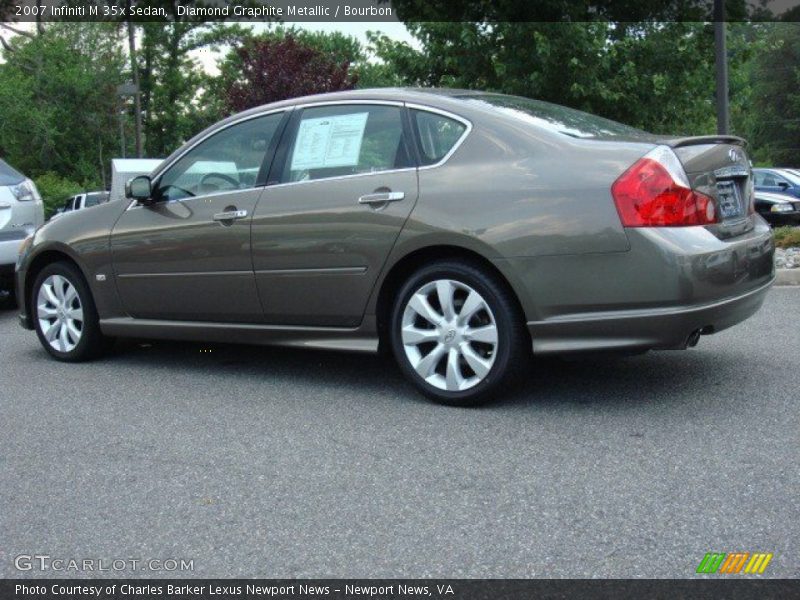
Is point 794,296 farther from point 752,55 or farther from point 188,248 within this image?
point 752,55

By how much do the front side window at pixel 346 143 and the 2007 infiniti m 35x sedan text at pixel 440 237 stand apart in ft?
0.04

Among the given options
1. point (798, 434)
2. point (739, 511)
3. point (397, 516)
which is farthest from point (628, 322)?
point (397, 516)

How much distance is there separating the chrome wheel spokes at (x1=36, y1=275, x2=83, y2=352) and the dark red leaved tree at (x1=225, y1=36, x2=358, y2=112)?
24832mm

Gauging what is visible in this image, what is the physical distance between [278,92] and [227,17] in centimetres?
1392

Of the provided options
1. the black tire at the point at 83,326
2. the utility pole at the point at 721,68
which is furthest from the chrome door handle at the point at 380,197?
the utility pole at the point at 721,68

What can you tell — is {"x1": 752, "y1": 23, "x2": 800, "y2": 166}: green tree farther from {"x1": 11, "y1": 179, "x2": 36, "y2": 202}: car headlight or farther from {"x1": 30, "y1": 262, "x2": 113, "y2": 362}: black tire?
{"x1": 30, "y1": 262, "x2": 113, "y2": 362}: black tire

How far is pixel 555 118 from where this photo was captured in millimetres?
4938

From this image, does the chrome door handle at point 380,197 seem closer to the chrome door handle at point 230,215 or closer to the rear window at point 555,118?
the rear window at point 555,118

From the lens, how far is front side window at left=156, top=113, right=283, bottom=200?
17.9 ft

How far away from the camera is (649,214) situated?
166 inches

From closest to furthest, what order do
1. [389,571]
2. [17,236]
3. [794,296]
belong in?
[389,571], [794,296], [17,236]

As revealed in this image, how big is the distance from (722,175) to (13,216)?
6950 mm

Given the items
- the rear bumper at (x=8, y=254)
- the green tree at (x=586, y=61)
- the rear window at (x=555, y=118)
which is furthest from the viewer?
the green tree at (x=586, y=61)

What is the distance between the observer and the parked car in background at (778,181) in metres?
18.9
